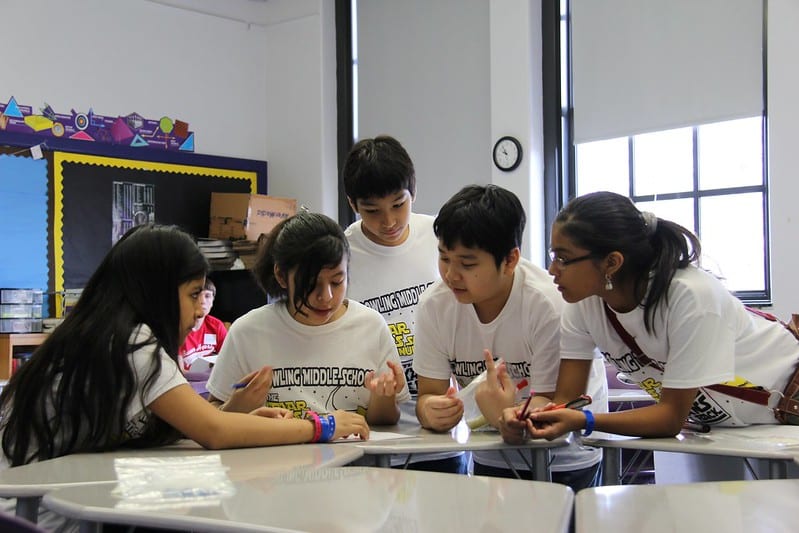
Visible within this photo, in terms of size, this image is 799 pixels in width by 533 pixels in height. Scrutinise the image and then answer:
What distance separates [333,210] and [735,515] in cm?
467

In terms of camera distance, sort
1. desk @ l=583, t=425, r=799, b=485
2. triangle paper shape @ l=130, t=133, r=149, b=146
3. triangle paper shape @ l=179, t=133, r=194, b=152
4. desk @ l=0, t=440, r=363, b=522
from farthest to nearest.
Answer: triangle paper shape @ l=179, t=133, r=194, b=152
triangle paper shape @ l=130, t=133, r=149, b=146
desk @ l=583, t=425, r=799, b=485
desk @ l=0, t=440, r=363, b=522

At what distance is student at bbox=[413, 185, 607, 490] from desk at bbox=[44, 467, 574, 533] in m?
0.54

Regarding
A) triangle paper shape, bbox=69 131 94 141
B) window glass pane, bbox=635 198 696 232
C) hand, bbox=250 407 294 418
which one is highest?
triangle paper shape, bbox=69 131 94 141

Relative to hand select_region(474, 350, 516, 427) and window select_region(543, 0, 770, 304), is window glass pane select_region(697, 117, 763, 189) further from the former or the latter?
hand select_region(474, 350, 516, 427)

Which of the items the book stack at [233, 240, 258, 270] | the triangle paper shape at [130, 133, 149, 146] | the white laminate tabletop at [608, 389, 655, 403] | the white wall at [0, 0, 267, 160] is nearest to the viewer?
the white laminate tabletop at [608, 389, 655, 403]

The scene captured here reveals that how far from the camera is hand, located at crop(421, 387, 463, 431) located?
1.78 metres

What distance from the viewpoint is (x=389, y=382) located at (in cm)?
179

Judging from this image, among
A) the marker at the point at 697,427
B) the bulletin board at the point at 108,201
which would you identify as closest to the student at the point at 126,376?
the marker at the point at 697,427

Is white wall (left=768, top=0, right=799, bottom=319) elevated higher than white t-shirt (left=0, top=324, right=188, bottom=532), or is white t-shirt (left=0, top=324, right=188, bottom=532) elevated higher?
white wall (left=768, top=0, right=799, bottom=319)

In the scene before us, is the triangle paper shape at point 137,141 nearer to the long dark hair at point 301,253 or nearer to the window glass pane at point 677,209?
the window glass pane at point 677,209

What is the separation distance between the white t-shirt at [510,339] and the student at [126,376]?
42cm

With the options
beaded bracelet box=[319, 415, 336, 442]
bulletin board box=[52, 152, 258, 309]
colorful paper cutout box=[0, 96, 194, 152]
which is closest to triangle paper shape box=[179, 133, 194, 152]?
colorful paper cutout box=[0, 96, 194, 152]

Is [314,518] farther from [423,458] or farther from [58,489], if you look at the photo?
[423,458]

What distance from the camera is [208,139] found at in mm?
5480
